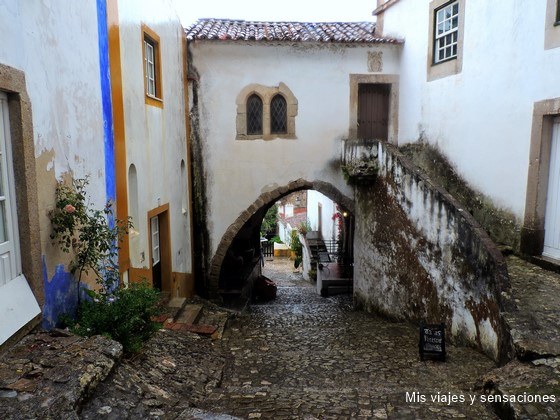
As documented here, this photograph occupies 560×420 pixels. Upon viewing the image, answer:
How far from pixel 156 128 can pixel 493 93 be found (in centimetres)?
564

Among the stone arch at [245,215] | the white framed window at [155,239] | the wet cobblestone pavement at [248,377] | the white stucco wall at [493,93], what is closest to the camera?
the wet cobblestone pavement at [248,377]

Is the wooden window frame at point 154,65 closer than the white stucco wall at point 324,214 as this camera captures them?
Yes

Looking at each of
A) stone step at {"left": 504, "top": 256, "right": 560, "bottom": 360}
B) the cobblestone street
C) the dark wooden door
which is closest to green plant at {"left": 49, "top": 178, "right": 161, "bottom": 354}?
the cobblestone street

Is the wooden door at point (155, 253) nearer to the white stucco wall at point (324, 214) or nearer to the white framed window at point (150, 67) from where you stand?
the white framed window at point (150, 67)

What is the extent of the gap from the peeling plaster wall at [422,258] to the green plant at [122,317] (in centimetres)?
382

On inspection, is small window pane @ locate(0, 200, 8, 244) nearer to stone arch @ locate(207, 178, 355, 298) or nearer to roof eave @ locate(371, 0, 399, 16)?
stone arch @ locate(207, 178, 355, 298)

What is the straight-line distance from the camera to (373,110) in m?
11.0

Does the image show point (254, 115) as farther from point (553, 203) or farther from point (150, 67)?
point (553, 203)

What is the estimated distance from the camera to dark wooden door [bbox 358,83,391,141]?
1090 cm

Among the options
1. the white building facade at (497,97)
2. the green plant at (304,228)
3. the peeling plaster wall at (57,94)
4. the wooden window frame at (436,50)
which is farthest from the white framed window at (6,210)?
the green plant at (304,228)

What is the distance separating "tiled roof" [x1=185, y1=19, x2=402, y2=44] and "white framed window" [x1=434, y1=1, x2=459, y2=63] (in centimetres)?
146

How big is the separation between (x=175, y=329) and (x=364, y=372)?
2877mm

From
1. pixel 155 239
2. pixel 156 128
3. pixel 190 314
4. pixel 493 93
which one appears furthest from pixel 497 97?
pixel 190 314

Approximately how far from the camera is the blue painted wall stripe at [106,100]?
536cm
